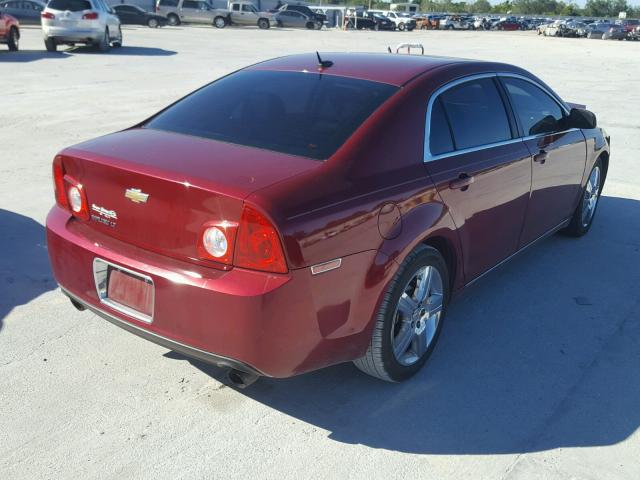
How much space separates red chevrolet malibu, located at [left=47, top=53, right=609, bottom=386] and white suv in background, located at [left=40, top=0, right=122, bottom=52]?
61.3ft

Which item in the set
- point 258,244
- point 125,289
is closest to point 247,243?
point 258,244

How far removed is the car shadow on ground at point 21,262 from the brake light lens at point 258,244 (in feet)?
6.88

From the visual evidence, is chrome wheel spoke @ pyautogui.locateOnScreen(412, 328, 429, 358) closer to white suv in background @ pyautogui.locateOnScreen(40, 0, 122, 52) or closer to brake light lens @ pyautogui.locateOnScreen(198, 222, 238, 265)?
brake light lens @ pyautogui.locateOnScreen(198, 222, 238, 265)

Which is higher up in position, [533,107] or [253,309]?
[533,107]

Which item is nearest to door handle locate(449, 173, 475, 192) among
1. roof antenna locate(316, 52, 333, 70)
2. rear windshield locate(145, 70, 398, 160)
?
rear windshield locate(145, 70, 398, 160)

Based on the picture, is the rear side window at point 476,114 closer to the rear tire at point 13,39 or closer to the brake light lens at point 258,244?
the brake light lens at point 258,244

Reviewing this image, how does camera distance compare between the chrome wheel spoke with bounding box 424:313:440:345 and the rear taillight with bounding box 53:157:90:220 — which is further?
the chrome wheel spoke with bounding box 424:313:440:345

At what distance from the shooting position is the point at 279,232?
2730mm

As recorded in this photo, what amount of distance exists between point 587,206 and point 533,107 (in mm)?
1533

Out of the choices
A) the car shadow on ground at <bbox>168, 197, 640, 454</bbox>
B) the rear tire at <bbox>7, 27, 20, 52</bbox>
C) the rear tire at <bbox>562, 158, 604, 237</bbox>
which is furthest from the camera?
the rear tire at <bbox>7, 27, 20, 52</bbox>

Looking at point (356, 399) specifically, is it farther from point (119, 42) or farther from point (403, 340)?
point (119, 42)

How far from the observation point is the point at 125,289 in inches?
124

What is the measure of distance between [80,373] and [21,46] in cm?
2219

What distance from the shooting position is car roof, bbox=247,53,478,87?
12.6ft
